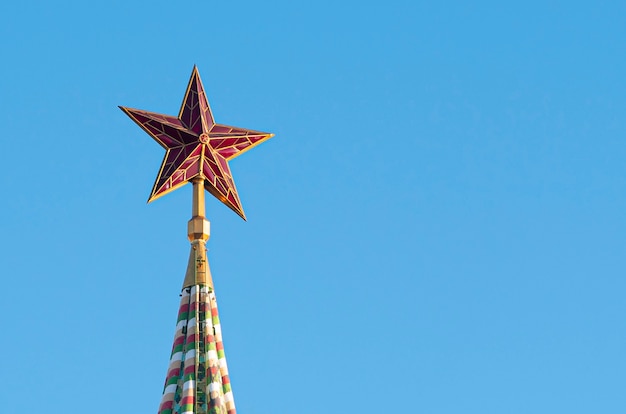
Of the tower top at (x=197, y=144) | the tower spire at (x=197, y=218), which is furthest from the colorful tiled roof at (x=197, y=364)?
the tower top at (x=197, y=144)

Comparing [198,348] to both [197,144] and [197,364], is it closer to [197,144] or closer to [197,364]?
[197,364]

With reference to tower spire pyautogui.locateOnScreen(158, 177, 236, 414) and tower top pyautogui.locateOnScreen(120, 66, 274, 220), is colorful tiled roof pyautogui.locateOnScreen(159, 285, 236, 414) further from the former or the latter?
tower top pyautogui.locateOnScreen(120, 66, 274, 220)

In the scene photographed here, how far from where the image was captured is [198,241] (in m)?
60.4

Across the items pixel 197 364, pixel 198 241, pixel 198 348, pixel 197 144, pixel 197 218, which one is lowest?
pixel 197 364

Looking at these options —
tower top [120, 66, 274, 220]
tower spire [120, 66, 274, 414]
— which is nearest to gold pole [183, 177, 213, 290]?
tower spire [120, 66, 274, 414]

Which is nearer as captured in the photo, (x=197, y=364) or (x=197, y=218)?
(x=197, y=364)

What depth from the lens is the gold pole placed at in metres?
60.0

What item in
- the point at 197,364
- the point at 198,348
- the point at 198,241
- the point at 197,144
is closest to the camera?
the point at 197,364

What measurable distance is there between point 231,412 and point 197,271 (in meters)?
4.98

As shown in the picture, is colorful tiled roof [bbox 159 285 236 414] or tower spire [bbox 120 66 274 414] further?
tower spire [bbox 120 66 274 414]

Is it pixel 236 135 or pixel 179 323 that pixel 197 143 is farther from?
pixel 179 323

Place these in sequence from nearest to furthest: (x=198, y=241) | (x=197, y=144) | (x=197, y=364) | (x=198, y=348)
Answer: (x=197, y=364)
(x=198, y=348)
(x=198, y=241)
(x=197, y=144)

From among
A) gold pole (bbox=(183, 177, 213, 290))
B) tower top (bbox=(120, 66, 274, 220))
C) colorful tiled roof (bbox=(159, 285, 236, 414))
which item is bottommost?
colorful tiled roof (bbox=(159, 285, 236, 414))

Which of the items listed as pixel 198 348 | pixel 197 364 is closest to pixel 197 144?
pixel 198 348
